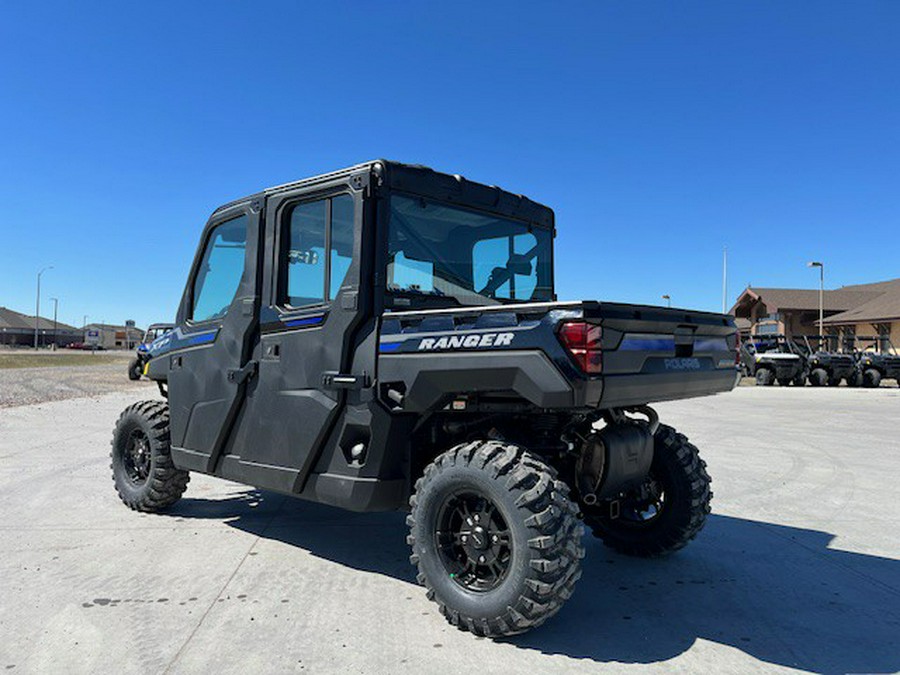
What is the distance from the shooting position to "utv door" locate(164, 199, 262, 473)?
4637 millimetres

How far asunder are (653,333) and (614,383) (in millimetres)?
483

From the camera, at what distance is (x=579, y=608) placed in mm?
3701

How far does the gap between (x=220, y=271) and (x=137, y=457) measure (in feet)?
6.70

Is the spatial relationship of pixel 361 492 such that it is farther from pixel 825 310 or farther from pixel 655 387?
pixel 825 310

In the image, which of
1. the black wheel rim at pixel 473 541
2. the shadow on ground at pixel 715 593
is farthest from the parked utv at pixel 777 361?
the black wheel rim at pixel 473 541

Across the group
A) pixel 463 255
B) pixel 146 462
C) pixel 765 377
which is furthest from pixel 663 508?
pixel 765 377

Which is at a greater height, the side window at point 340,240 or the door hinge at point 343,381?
the side window at point 340,240

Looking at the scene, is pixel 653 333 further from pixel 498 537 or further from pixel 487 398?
pixel 498 537

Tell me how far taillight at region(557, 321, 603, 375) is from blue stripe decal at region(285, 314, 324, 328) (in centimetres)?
170

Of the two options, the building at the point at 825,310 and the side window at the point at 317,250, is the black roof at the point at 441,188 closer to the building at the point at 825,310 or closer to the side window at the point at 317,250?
the side window at the point at 317,250

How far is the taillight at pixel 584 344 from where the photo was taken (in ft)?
10.00

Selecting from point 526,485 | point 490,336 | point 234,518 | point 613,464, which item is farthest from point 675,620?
point 234,518

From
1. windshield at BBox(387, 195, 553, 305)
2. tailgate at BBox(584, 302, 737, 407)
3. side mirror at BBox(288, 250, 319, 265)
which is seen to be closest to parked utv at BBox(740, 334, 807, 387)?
windshield at BBox(387, 195, 553, 305)

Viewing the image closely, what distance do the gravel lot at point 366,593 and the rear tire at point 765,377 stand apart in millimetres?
23260
